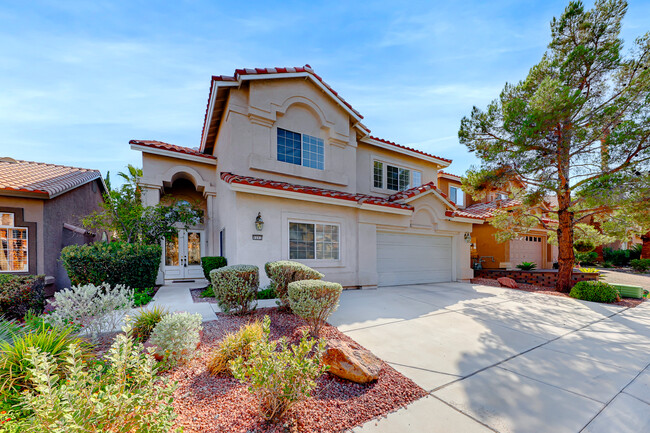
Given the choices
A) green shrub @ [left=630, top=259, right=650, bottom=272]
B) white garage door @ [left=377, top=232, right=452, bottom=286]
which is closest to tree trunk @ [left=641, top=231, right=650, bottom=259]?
green shrub @ [left=630, top=259, right=650, bottom=272]

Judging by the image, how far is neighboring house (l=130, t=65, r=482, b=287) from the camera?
8.70 meters

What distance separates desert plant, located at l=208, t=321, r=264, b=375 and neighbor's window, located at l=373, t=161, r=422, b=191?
1085 centimetres

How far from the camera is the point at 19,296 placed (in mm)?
5574

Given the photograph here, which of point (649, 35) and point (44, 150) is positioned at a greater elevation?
point (649, 35)

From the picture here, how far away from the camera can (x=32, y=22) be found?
20.1 ft

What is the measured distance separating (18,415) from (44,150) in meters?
17.3

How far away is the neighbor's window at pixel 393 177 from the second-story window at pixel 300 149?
3775 millimetres

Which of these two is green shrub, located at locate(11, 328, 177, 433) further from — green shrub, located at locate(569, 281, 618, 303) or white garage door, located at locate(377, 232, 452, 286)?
green shrub, located at locate(569, 281, 618, 303)

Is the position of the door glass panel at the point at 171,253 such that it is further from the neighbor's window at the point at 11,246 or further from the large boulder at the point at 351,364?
the large boulder at the point at 351,364

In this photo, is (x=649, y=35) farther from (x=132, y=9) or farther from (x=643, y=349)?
(x=132, y=9)

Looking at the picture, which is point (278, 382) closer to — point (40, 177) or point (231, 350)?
point (231, 350)

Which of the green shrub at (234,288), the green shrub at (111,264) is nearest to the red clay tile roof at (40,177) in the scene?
the green shrub at (111,264)

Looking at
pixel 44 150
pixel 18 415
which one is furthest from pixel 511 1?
pixel 44 150

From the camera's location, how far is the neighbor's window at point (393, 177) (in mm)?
13703
